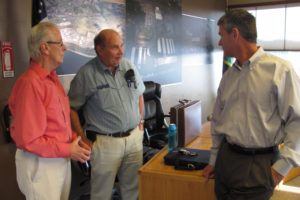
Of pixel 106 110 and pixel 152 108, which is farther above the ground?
pixel 106 110

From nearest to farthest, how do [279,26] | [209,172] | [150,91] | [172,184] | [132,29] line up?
1. [209,172]
2. [172,184]
3. [150,91]
4. [132,29]
5. [279,26]

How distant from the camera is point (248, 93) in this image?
4.98 ft

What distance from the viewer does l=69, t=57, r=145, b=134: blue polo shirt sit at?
2264 mm

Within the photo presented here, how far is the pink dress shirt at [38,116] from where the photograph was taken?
1.54 metres

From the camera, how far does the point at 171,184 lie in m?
1.93

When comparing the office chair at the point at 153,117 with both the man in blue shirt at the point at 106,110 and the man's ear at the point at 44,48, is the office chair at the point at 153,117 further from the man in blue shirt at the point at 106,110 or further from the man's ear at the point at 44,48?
the man's ear at the point at 44,48

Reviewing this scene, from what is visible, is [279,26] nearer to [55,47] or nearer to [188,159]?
[188,159]

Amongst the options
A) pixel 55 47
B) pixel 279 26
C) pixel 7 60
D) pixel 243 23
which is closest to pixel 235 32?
pixel 243 23

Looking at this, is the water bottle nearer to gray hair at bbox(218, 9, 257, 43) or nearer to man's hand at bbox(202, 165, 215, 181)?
man's hand at bbox(202, 165, 215, 181)

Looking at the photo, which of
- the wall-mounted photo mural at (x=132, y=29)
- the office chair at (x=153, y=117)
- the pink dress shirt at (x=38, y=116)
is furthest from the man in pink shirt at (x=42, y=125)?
the office chair at (x=153, y=117)

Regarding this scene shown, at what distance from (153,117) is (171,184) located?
167 cm

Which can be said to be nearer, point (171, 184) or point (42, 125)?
point (42, 125)

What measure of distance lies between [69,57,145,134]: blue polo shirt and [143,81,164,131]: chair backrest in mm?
1111

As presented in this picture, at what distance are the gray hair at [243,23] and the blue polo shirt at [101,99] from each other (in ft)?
3.31
